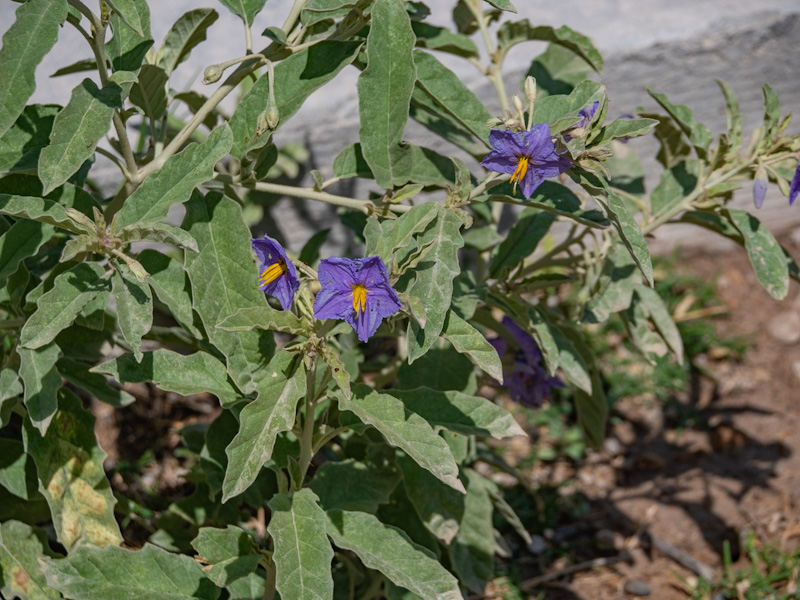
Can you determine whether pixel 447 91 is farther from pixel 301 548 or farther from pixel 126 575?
pixel 126 575

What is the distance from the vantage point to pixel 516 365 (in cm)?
235

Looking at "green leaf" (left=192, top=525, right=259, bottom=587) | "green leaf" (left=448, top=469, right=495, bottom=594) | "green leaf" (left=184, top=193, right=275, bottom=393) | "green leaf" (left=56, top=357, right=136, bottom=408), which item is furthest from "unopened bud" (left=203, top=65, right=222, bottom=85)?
"green leaf" (left=448, top=469, right=495, bottom=594)

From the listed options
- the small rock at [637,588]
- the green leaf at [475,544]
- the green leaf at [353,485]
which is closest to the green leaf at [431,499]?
the green leaf at [353,485]

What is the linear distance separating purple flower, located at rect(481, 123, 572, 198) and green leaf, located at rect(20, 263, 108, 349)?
0.72m

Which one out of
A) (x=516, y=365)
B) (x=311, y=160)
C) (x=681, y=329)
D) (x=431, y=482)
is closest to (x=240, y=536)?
(x=431, y=482)

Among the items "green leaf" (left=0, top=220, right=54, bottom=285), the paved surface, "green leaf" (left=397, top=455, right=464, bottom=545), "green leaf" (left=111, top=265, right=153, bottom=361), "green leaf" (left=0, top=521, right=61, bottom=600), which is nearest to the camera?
"green leaf" (left=111, top=265, right=153, bottom=361)

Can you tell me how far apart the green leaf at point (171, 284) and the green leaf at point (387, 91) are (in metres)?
0.43

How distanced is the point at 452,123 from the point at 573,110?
444 millimetres

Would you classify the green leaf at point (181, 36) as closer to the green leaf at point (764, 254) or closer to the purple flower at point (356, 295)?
the purple flower at point (356, 295)

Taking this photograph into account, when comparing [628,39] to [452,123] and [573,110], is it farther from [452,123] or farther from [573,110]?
[573,110]

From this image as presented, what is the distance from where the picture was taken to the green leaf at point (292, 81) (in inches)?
67.0

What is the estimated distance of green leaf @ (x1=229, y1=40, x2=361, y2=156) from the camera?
67.0 inches

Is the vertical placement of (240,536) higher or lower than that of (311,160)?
lower

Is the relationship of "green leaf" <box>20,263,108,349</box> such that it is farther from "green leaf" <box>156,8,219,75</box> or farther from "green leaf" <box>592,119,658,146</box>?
"green leaf" <box>592,119,658,146</box>
